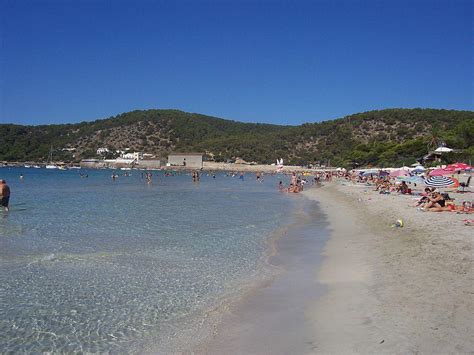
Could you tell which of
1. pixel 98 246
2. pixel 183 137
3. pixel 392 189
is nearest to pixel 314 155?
pixel 183 137

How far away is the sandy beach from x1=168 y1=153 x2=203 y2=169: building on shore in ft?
381

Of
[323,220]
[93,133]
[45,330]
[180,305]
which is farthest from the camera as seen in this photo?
[93,133]

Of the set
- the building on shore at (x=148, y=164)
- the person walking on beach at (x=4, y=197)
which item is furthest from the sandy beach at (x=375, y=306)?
the building on shore at (x=148, y=164)

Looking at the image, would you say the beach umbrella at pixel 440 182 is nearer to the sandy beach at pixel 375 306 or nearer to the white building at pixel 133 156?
the sandy beach at pixel 375 306

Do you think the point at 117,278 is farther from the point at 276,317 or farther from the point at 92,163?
the point at 92,163

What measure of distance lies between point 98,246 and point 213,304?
568 centimetres

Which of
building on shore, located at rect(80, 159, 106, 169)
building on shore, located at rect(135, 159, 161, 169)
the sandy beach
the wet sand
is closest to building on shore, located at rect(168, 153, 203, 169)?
building on shore, located at rect(135, 159, 161, 169)

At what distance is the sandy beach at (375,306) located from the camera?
459 cm

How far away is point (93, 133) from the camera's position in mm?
168750

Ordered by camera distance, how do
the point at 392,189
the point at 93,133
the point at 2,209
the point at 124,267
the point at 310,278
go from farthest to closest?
1. the point at 93,133
2. the point at 392,189
3. the point at 2,209
4. the point at 124,267
5. the point at 310,278

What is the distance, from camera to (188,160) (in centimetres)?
12681

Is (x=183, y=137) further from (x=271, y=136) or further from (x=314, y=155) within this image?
(x=314, y=155)

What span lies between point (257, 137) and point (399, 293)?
14091 centimetres

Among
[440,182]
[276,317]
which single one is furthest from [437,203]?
[276,317]
